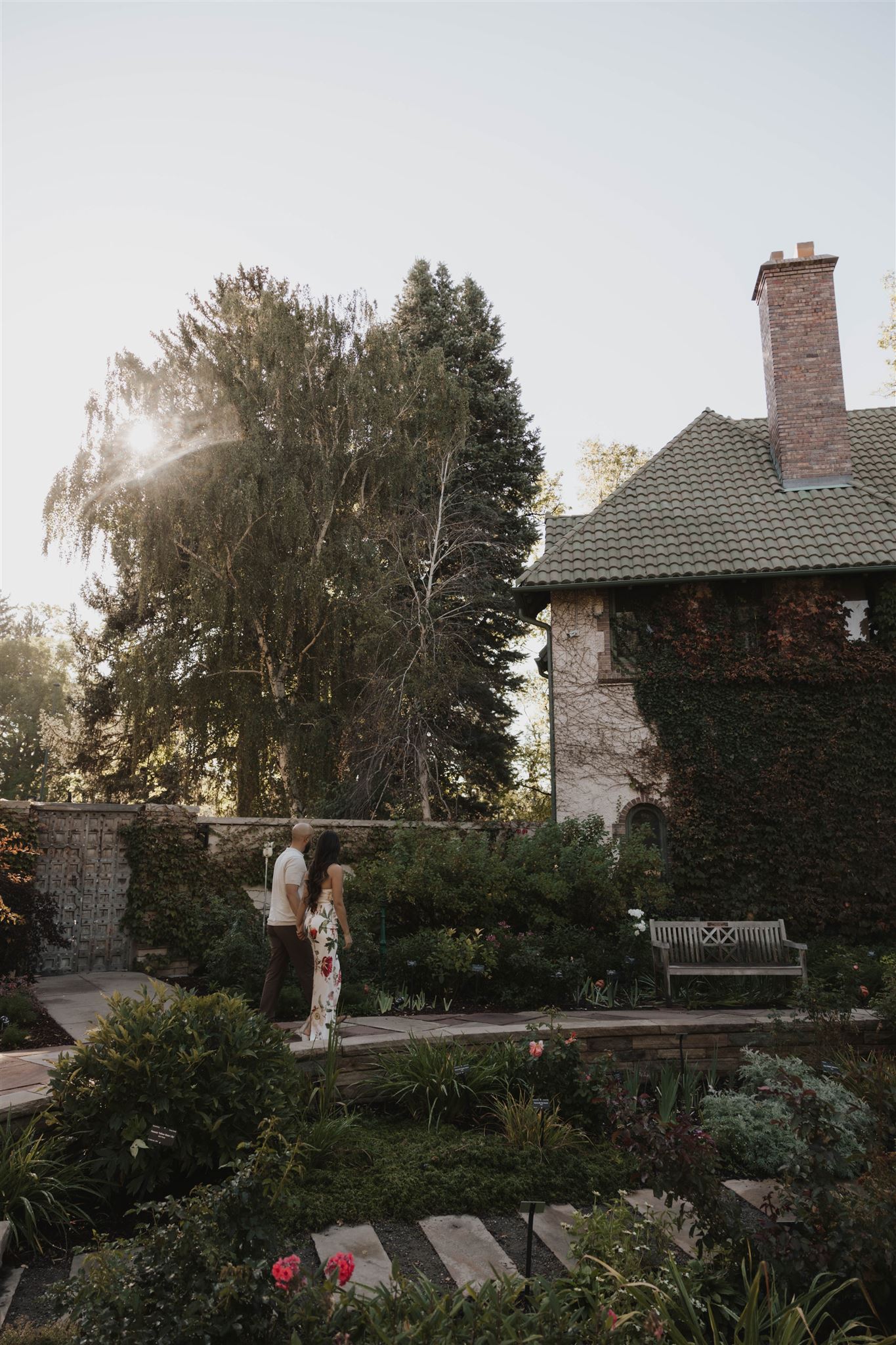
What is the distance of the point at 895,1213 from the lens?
329 centimetres

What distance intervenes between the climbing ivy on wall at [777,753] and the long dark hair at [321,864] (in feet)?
22.6

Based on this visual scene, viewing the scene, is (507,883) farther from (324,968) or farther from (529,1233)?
(529,1233)

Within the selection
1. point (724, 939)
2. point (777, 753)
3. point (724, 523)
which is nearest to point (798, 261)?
point (724, 523)

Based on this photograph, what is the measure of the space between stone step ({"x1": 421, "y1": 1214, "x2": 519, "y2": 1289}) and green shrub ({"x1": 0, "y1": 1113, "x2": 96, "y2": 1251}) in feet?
5.27

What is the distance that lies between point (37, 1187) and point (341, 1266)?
2.12 metres

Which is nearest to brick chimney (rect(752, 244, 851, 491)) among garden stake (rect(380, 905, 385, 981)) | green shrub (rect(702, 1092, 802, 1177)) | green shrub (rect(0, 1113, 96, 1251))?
garden stake (rect(380, 905, 385, 981))

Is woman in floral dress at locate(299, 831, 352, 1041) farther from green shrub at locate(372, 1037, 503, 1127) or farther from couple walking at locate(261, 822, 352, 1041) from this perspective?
green shrub at locate(372, 1037, 503, 1127)

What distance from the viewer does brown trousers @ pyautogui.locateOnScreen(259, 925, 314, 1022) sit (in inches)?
263

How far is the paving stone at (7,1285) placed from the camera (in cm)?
328

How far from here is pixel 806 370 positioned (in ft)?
45.8

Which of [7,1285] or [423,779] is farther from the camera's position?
[423,779]

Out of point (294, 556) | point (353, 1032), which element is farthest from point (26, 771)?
point (353, 1032)

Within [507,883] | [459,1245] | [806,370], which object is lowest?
[459,1245]

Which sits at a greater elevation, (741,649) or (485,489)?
(485,489)
